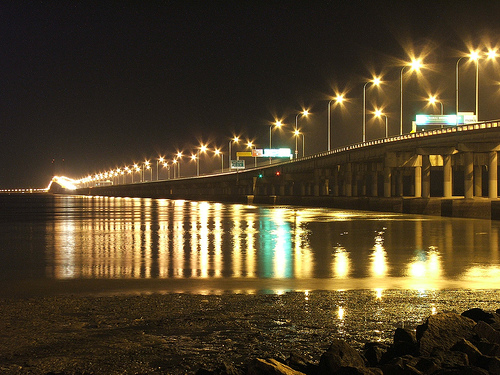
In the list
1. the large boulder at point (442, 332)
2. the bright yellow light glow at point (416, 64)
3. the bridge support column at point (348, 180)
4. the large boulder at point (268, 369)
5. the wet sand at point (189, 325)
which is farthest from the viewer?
the bridge support column at point (348, 180)

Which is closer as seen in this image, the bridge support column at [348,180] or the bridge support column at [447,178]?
the bridge support column at [447,178]

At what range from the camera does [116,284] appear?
1429 cm

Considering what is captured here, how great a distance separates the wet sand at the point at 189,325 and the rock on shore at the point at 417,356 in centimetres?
78

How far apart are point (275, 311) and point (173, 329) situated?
6.67 ft

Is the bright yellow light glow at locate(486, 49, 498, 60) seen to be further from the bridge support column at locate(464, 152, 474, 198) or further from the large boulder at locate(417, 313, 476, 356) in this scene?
the large boulder at locate(417, 313, 476, 356)

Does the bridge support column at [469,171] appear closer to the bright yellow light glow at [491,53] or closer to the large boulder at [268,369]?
the bright yellow light glow at [491,53]

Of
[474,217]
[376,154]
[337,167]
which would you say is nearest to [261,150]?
[337,167]

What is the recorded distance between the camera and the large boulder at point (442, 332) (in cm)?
759

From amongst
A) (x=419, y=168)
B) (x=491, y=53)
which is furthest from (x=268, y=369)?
(x=419, y=168)

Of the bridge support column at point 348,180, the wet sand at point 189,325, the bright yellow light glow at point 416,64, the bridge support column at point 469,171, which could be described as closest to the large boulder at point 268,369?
the wet sand at point 189,325

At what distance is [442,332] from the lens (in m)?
7.90

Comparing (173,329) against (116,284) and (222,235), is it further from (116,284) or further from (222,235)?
(222,235)

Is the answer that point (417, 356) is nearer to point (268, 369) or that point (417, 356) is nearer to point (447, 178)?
point (268, 369)

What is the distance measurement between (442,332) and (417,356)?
2.24ft
